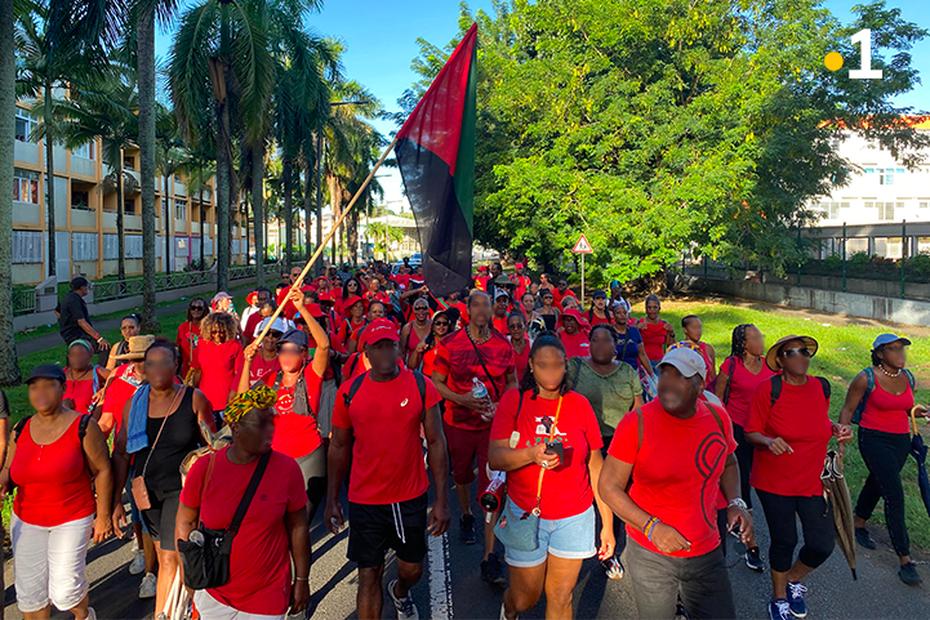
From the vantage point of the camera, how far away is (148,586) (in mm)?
4438

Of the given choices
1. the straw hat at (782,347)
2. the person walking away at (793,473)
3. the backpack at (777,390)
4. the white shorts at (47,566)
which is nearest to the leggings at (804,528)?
the person walking away at (793,473)

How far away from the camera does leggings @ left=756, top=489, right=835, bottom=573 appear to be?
407cm

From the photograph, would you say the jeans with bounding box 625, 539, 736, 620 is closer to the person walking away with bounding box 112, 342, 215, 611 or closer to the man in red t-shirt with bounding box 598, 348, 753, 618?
the man in red t-shirt with bounding box 598, 348, 753, 618

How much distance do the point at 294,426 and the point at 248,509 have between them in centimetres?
164

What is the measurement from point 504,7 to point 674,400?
37.5 meters

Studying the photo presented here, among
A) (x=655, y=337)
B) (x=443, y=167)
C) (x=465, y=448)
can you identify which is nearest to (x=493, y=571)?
(x=465, y=448)

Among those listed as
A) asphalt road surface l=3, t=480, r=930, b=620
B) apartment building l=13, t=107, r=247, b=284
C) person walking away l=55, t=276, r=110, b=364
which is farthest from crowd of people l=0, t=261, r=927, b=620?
apartment building l=13, t=107, r=247, b=284

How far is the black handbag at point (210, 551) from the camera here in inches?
110

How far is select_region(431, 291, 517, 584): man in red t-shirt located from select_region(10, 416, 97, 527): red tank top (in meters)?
2.58

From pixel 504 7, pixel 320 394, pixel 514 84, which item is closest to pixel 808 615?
pixel 320 394

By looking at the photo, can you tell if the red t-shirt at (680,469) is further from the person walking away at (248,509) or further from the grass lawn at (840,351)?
the grass lawn at (840,351)

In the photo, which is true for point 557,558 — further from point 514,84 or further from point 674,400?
point 514,84

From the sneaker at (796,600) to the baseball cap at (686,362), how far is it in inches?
79.2

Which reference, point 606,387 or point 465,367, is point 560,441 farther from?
point 465,367
